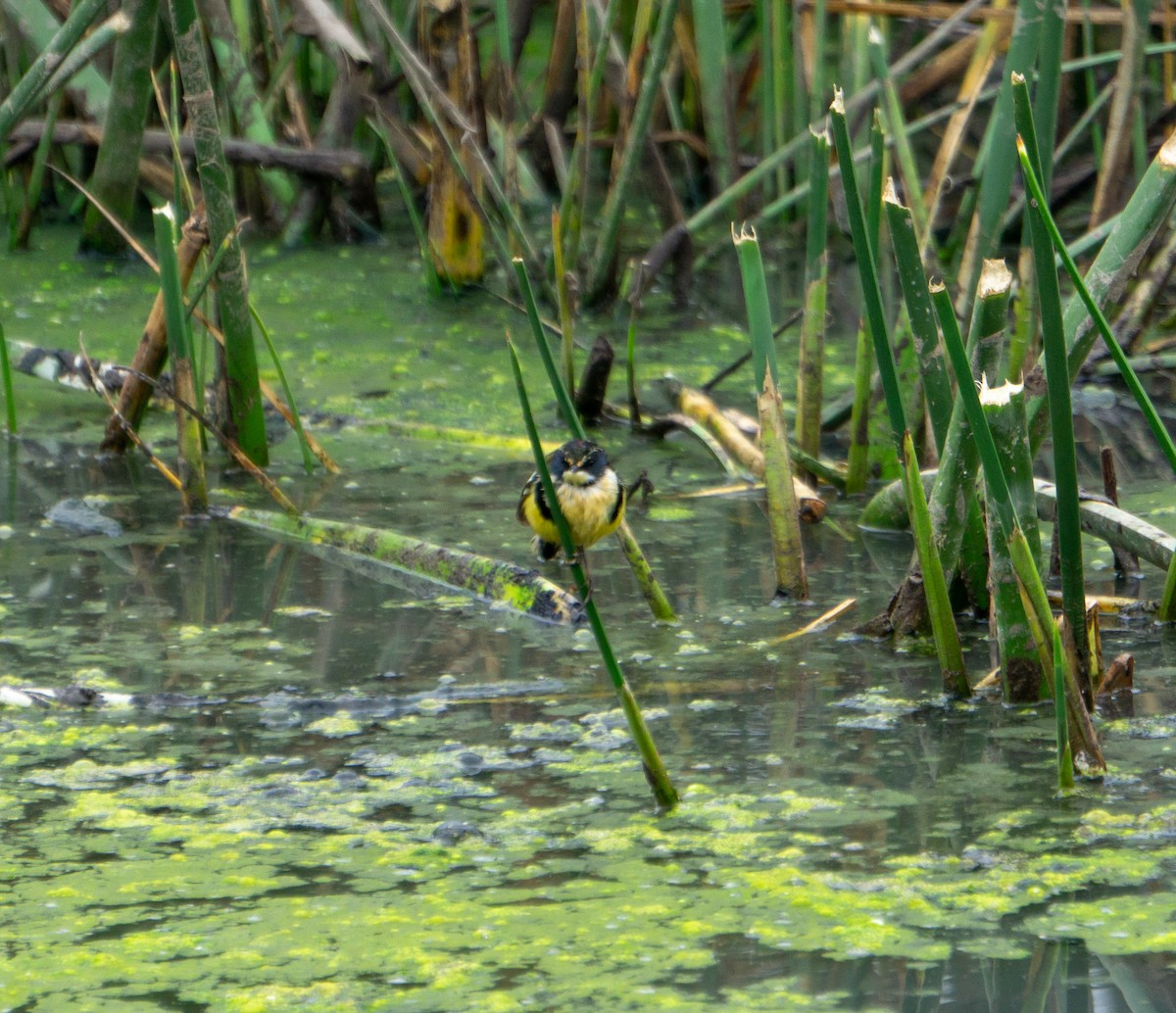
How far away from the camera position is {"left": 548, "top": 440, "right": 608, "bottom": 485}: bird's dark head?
9.93 ft

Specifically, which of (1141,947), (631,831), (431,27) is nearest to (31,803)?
(631,831)

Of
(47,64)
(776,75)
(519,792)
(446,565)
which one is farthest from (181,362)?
(776,75)

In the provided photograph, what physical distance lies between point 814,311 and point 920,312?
3.31 ft

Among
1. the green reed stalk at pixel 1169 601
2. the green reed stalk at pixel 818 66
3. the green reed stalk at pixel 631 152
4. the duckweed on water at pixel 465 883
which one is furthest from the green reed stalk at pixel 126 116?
the green reed stalk at pixel 1169 601

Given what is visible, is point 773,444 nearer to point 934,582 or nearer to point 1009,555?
point 934,582

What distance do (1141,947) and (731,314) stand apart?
343 cm

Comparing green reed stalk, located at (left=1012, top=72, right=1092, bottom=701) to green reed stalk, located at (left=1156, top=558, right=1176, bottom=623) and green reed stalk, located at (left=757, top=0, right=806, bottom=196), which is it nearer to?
green reed stalk, located at (left=1156, top=558, right=1176, bottom=623)

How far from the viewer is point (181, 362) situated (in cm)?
349

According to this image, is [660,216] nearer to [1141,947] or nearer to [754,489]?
[754,489]

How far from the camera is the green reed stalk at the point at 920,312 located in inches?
96.5

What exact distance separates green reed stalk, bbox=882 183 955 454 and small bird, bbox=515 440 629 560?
0.60 m

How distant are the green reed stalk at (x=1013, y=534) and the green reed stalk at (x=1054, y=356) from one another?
0.08 metres

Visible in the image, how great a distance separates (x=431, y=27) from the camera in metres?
4.78

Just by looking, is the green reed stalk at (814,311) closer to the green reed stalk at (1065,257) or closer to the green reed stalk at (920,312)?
the green reed stalk at (920,312)
